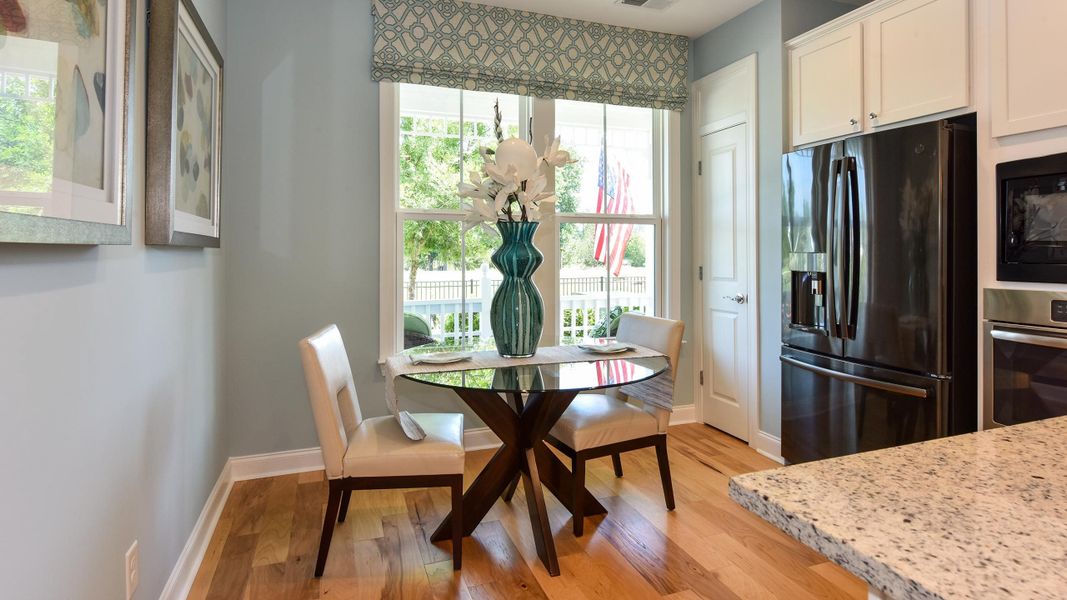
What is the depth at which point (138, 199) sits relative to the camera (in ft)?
4.91

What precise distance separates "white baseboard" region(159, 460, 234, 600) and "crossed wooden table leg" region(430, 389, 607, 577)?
851mm

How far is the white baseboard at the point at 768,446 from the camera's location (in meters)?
3.15

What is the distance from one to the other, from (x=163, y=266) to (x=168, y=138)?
16.0 inches

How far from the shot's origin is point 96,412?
122 centimetres

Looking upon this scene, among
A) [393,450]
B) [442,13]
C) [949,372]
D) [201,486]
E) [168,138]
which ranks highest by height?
[442,13]

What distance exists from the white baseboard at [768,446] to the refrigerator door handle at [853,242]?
2.87ft

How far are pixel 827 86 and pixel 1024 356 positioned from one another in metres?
1.57

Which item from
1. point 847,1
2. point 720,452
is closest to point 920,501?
point 720,452

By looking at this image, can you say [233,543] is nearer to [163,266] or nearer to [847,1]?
[163,266]

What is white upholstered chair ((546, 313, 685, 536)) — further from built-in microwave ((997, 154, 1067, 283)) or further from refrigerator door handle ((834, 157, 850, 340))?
built-in microwave ((997, 154, 1067, 283))

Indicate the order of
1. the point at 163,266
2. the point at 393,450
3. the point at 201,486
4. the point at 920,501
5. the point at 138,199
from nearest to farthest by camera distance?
the point at 920,501 < the point at 138,199 < the point at 163,266 < the point at 393,450 < the point at 201,486

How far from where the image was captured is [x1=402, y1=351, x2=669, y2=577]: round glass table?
6.34 ft

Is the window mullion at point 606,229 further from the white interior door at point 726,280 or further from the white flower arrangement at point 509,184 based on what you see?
the white flower arrangement at point 509,184

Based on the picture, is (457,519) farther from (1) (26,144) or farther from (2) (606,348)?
(1) (26,144)
